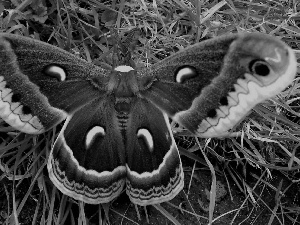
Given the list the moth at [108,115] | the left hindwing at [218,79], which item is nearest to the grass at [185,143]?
the moth at [108,115]

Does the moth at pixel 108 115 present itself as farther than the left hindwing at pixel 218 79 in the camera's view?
Yes

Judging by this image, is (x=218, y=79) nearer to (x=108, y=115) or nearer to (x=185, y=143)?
(x=108, y=115)

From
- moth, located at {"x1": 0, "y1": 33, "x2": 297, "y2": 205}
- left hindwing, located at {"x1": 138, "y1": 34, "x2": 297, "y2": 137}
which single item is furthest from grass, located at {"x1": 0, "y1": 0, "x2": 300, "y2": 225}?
left hindwing, located at {"x1": 138, "y1": 34, "x2": 297, "y2": 137}

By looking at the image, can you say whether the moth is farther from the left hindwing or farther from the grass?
the grass

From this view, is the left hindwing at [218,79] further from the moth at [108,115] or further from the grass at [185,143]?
the grass at [185,143]

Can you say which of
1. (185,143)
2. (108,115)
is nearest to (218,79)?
(108,115)

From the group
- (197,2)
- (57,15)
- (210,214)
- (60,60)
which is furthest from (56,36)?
(210,214)

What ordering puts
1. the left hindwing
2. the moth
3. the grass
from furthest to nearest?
the grass
the moth
the left hindwing
